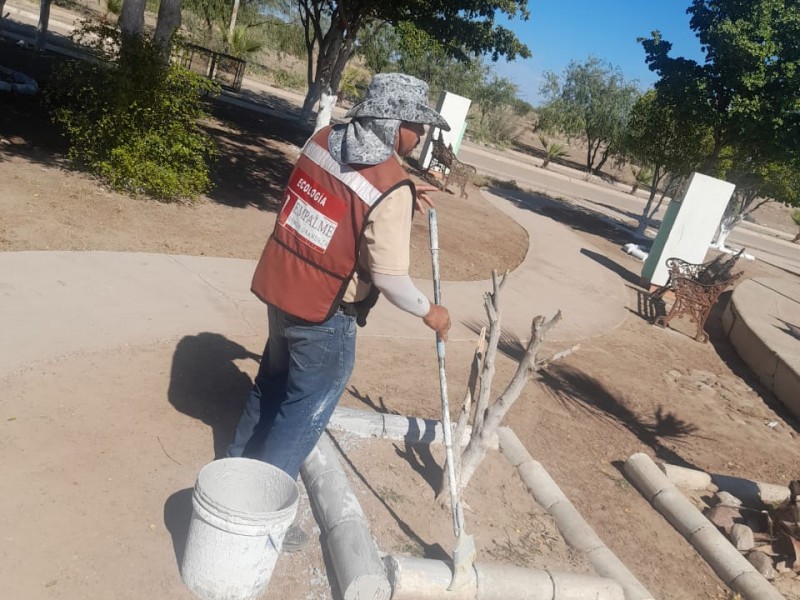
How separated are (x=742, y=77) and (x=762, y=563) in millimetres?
11675

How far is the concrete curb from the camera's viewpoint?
790 centimetres

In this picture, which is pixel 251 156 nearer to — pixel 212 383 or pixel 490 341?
pixel 212 383

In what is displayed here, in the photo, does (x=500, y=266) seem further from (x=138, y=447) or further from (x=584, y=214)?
(x=584, y=214)

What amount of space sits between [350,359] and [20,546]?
1.45m

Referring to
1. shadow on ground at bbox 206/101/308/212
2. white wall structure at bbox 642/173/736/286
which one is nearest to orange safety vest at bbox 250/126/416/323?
shadow on ground at bbox 206/101/308/212

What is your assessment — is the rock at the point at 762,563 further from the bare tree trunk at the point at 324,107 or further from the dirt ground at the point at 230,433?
the bare tree trunk at the point at 324,107

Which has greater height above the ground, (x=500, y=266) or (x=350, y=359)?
(x=350, y=359)

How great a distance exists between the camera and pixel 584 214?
20.1 m

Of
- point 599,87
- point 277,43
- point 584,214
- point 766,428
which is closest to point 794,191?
point 584,214

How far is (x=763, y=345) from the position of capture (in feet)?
29.1

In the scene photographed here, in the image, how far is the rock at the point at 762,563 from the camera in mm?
4324

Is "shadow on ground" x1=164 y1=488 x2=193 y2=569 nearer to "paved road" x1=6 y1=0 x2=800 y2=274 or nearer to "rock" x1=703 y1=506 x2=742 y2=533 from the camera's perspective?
"rock" x1=703 y1=506 x2=742 y2=533

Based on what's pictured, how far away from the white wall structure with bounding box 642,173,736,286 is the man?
30.9 feet

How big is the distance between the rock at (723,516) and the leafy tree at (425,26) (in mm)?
10338
